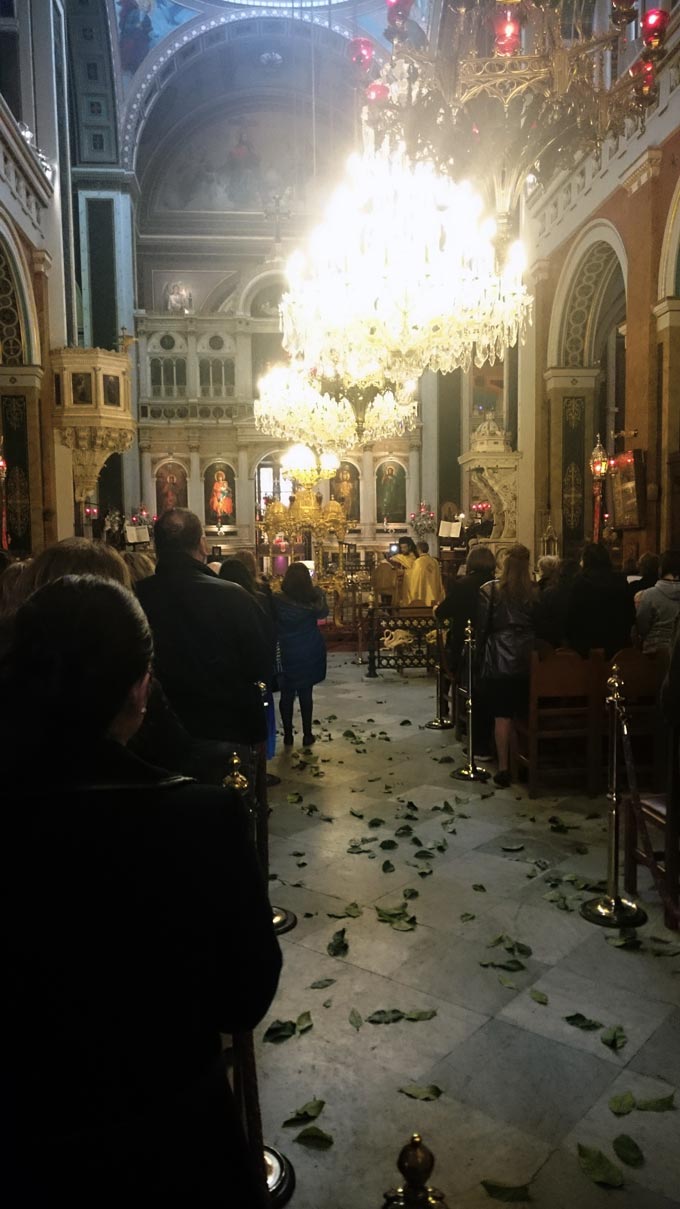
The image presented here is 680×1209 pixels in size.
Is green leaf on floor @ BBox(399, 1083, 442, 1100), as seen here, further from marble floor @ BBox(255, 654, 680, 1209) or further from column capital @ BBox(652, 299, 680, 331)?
column capital @ BBox(652, 299, 680, 331)

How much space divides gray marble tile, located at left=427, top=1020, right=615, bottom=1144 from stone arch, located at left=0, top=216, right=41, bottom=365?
39.9ft

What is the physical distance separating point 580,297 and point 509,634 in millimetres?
9451

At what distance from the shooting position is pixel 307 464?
51.8 ft

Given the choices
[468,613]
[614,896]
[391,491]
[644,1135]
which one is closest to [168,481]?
[391,491]

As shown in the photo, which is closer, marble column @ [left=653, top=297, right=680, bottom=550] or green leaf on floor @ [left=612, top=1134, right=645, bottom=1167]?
green leaf on floor @ [left=612, top=1134, right=645, bottom=1167]

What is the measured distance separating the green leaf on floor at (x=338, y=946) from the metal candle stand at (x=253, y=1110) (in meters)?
1.16

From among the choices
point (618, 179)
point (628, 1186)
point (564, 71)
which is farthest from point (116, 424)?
point (628, 1186)

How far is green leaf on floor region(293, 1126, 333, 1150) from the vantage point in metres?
2.40

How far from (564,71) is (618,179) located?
5.53 m

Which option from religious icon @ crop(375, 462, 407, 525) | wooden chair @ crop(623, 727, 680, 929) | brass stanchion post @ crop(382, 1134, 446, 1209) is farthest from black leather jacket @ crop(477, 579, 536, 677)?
religious icon @ crop(375, 462, 407, 525)

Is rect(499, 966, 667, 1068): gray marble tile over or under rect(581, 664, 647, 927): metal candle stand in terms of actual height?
under

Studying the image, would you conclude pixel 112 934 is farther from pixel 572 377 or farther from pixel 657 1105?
pixel 572 377

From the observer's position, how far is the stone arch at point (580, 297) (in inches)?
489

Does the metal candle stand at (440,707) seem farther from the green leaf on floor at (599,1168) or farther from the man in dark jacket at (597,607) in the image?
the green leaf on floor at (599,1168)
